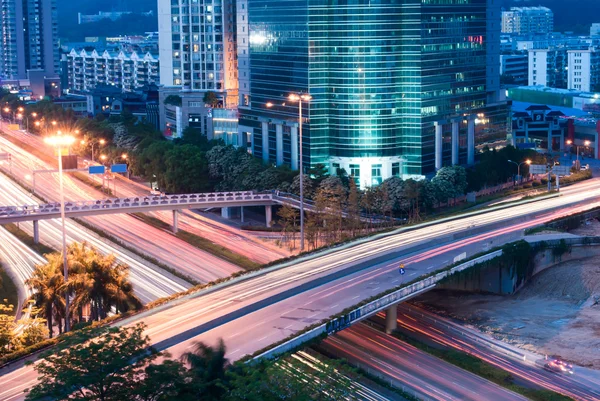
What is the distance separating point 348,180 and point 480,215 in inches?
529

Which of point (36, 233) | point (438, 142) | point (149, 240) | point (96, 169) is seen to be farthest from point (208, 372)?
point (438, 142)

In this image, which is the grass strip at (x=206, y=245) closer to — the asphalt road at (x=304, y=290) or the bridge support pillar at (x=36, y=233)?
the bridge support pillar at (x=36, y=233)

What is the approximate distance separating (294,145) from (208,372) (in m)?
65.2

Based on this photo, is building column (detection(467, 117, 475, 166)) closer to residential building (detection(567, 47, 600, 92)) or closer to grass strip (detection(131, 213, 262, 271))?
grass strip (detection(131, 213, 262, 271))

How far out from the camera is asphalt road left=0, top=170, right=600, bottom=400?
51219 millimetres

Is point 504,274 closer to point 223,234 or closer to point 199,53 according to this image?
point 223,234

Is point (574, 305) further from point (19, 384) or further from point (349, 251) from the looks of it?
point (19, 384)

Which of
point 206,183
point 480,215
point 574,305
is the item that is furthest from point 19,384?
point 206,183

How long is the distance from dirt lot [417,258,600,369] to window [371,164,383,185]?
23.4m

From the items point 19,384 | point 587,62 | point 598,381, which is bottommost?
point 598,381

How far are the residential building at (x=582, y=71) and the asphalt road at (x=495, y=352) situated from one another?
129 meters

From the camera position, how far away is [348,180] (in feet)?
317

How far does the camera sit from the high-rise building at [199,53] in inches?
5212

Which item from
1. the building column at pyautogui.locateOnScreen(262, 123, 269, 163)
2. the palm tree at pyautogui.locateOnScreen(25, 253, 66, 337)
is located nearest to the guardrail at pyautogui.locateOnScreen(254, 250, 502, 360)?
the palm tree at pyautogui.locateOnScreen(25, 253, 66, 337)
